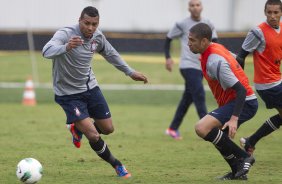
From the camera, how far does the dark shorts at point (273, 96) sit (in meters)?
9.81

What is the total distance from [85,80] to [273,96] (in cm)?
266

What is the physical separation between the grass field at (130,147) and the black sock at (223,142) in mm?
358

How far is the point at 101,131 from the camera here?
9445mm

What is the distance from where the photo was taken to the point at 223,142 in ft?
27.6

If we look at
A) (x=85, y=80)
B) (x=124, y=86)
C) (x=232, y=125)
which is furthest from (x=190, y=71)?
(x=124, y=86)

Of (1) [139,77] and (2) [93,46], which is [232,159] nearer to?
(1) [139,77]

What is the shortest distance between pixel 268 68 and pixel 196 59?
288 cm

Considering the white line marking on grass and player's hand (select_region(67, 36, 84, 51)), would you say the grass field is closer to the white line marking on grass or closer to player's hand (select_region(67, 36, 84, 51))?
player's hand (select_region(67, 36, 84, 51))

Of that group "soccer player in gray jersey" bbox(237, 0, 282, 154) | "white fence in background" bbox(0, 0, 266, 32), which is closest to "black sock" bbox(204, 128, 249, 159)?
"soccer player in gray jersey" bbox(237, 0, 282, 154)

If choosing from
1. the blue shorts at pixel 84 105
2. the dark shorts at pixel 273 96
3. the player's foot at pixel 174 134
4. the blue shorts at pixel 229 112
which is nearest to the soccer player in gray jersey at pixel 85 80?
the blue shorts at pixel 84 105

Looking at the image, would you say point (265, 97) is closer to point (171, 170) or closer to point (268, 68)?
point (268, 68)

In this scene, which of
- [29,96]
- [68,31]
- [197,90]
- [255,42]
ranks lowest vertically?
[29,96]

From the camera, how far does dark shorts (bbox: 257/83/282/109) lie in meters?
9.81

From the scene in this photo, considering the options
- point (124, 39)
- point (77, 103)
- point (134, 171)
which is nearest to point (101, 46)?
point (77, 103)
